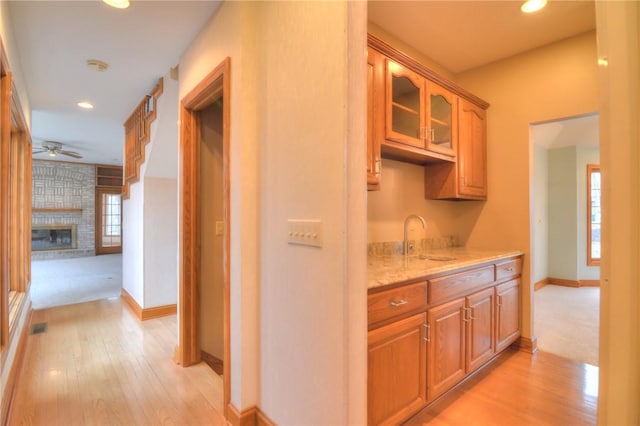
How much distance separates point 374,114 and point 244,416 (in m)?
1.88

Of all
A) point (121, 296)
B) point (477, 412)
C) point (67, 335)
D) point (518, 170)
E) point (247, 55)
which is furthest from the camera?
point (121, 296)

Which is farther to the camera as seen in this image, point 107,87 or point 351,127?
point 107,87

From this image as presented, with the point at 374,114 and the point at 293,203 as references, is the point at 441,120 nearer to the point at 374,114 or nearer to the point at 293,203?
the point at 374,114

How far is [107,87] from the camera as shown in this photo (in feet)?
10.1

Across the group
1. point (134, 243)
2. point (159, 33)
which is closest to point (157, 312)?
point (134, 243)

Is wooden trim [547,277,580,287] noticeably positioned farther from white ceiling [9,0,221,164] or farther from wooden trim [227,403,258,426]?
white ceiling [9,0,221,164]

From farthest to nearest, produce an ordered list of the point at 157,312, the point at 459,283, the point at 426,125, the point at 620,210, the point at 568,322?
the point at 157,312, the point at 568,322, the point at 426,125, the point at 459,283, the point at 620,210

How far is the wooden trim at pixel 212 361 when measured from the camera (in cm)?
238

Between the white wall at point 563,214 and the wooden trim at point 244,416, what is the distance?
5.57 metres

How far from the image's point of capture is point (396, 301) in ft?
5.22

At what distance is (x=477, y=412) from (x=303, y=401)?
3.90ft

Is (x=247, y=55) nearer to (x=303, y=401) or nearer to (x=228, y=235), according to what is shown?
(x=228, y=235)

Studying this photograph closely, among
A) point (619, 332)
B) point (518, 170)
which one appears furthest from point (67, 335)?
point (518, 170)

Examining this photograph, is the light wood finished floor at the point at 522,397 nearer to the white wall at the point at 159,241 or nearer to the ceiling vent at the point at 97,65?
the white wall at the point at 159,241
